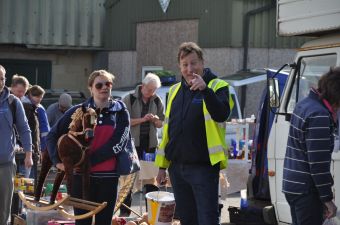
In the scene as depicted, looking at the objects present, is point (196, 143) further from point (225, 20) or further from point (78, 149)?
point (225, 20)

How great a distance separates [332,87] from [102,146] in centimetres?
201

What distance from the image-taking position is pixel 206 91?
5.41m

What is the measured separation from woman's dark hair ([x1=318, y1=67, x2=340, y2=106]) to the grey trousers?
3223 millimetres

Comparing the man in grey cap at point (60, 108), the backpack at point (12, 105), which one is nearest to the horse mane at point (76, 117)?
the backpack at point (12, 105)

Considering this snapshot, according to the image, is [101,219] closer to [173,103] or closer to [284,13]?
[173,103]

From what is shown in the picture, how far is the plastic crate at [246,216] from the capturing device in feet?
28.4

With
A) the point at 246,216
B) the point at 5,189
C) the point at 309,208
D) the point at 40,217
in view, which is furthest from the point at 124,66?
the point at 309,208

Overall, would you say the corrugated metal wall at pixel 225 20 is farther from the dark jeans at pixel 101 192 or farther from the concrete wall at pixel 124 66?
the dark jeans at pixel 101 192

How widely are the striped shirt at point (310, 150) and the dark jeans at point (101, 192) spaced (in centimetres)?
158

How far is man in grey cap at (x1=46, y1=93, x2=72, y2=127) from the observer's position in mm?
10672

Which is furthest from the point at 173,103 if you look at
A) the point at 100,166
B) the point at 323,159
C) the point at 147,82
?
the point at 147,82

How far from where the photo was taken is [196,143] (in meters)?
5.67

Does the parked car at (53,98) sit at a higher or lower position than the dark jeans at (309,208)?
higher

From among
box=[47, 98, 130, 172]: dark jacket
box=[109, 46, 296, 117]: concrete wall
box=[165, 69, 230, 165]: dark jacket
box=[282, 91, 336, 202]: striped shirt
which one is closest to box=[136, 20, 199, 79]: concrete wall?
box=[109, 46, 296, 117]: concrete wall
